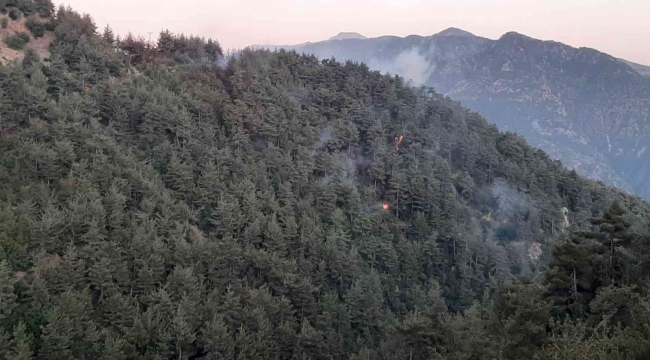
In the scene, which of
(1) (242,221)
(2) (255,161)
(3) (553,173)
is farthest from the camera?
(3) (553,173)

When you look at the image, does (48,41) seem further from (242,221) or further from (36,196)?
(242,221)

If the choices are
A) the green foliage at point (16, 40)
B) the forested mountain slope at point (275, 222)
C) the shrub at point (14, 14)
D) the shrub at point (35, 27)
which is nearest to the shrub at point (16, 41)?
the green foliage at point (16, 40)

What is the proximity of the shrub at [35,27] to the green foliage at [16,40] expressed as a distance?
1.80 meters

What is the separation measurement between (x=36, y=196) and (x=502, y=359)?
80.2ft

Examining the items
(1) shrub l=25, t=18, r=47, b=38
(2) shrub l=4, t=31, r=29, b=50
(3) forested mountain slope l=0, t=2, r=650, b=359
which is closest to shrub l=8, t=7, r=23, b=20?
(1) shrub l=25, t=18, r=47, b=38

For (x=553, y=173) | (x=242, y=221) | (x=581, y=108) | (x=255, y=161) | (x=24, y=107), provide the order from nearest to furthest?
(x=24, y=107), (x=242, y=221), (x=255, y=161), (x=553, y=173), (x=581, y=108)

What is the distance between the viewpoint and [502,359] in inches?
592

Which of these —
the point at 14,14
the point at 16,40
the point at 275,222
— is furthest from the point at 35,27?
the point at 275,222

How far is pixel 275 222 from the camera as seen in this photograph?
34.0m

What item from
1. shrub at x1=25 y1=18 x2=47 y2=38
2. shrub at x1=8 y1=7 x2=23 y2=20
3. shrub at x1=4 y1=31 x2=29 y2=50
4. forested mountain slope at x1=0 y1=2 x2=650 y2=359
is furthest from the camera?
shrub at x1=25 y1=18 x2=47 y2=38

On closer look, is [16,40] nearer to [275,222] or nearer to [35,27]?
[35,27]

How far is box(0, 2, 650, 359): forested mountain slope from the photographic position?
62.1 ft

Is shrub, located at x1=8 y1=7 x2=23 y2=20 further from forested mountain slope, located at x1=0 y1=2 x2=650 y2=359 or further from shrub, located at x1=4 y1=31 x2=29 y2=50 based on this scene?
shrub, located at x1=4 y1=31 x2=29 y2=50

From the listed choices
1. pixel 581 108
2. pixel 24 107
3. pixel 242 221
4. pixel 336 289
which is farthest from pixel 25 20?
pixel 581 108
